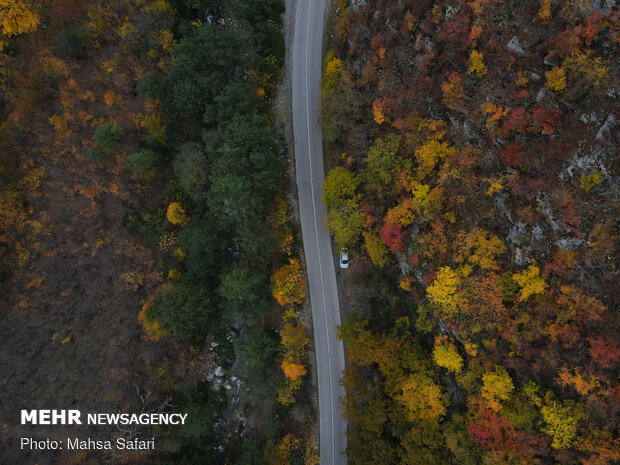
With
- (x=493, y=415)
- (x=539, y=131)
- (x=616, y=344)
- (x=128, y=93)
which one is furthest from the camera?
(x=128, y=93)

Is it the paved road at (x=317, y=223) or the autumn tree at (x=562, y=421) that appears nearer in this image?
the autumn tree at (x=562, y=421)

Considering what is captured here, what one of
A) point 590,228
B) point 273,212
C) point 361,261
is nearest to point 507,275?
point 590,228

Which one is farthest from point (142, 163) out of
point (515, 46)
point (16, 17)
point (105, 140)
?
point (515, 46)

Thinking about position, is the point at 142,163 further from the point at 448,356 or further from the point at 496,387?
the point at 496,387

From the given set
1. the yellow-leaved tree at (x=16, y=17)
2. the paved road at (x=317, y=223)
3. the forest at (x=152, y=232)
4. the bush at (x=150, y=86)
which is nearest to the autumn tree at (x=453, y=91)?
the paved road at (x=317, y=223)

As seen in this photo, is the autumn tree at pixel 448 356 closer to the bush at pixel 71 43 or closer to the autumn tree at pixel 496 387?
the autumn tree at pixel 496 387

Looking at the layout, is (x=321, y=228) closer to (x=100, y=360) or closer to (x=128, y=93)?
(x=128, y=93)
